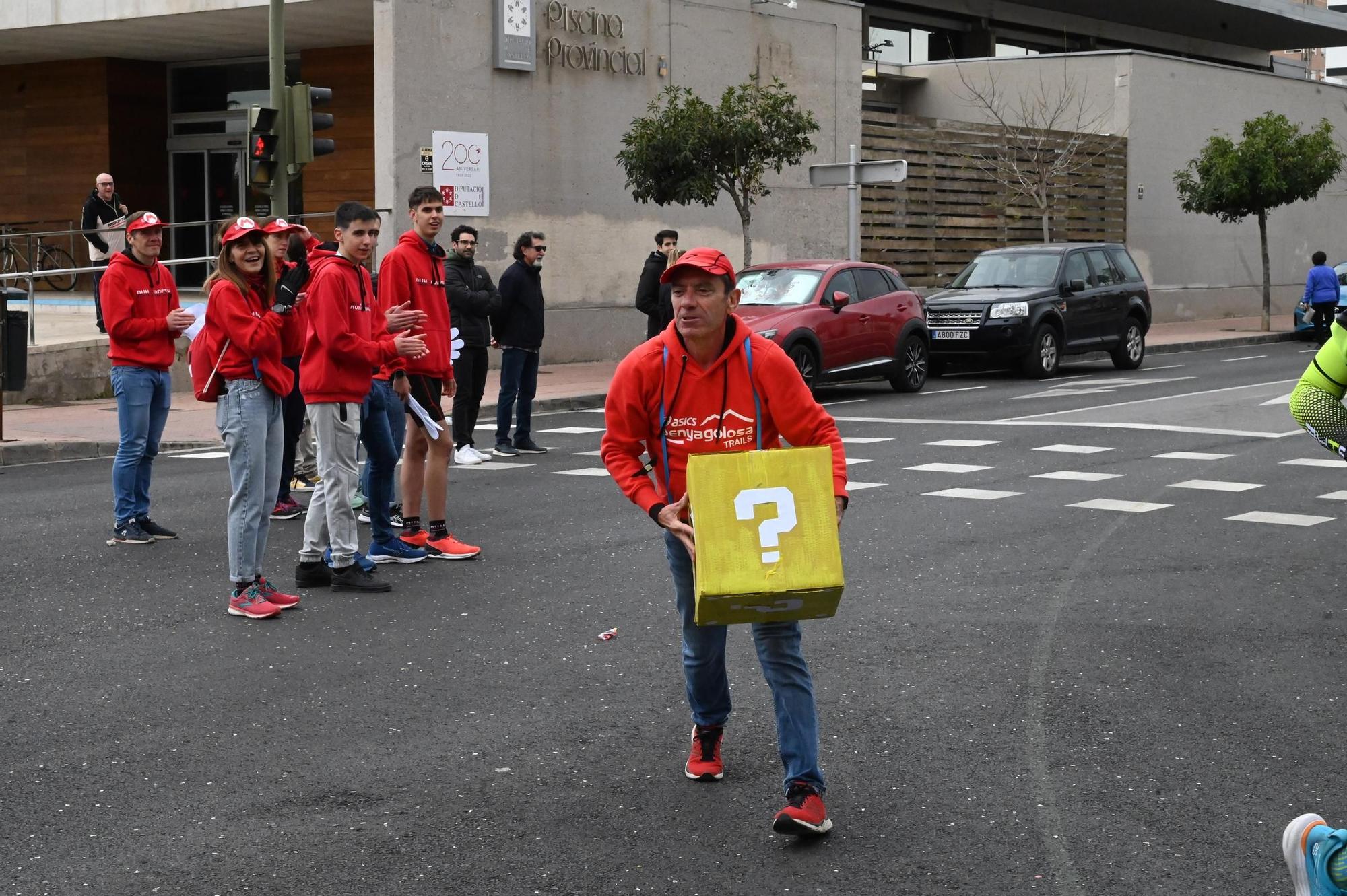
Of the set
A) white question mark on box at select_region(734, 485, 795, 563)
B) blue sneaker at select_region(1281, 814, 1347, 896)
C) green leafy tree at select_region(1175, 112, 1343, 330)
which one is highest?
green leafy tree at select_region(1175, 112, 1343, 330)

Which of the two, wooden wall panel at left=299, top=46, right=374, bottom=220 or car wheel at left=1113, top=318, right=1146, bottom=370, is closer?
car wheel at left=1113, top=318, right=1146, bottom=370

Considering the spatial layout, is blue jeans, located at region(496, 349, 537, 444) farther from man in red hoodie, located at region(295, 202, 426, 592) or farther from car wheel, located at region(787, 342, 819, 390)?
man in red hoodie, located at region(295, 202, 426, 592)

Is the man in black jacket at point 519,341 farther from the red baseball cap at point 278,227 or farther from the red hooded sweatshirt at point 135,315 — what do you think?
the red baseball cap at point 278,227

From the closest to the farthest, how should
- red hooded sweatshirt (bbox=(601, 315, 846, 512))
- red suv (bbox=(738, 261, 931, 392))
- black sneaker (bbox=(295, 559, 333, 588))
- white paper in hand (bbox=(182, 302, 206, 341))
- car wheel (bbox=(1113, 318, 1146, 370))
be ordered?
red hooded sweatshirt (bbox=(601, 315, 846, 512)), black sneaker (bbox=(295, 559, 333, 588)), white paper in hand (bbox=(182, 302, 206, 341)), red suv (bbox=(738, 261, 931, 392)), car wheel (bbox=(1113, 318, 1146, 370))

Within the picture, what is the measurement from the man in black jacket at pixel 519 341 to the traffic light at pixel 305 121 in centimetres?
282

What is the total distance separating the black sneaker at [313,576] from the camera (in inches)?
325

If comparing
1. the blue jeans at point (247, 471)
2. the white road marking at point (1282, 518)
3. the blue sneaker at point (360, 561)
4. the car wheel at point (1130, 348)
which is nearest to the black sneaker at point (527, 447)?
the blue sneaker at point (360, 561)

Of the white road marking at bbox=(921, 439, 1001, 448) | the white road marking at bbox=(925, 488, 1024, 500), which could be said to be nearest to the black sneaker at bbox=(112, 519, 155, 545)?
the white road marking at bbox=(925, 488, 1024, 500)

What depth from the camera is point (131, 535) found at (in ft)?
31.5

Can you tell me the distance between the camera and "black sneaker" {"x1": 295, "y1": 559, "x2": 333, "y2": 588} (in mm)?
8250

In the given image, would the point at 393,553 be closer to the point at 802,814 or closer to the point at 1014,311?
the point at 802,814

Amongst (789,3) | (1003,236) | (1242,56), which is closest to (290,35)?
(789,3)

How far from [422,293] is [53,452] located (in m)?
6.59

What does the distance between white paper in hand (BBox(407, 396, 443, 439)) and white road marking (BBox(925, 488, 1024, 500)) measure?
3968 millimetres
